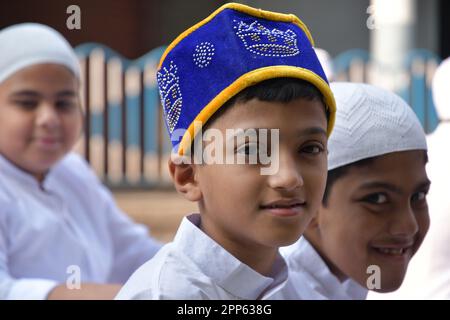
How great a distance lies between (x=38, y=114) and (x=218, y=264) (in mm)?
683

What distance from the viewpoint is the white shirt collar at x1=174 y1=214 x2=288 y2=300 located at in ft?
2.67

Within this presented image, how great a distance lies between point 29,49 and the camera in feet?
4.54

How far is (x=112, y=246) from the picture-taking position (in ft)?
5.26

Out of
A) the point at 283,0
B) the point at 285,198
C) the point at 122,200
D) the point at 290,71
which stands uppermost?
the point at 283,0

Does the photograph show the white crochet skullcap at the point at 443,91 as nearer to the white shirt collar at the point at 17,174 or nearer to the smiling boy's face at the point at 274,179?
the smiling boy's face at the point at 274,179

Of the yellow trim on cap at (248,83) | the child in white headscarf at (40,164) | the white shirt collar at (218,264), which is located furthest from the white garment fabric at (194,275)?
the child in white headscarf at (40,164)

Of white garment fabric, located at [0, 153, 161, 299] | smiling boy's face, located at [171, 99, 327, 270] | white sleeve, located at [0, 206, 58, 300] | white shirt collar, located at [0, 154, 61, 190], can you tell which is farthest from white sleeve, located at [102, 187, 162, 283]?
smiling boy's face, located at [171, 99, 327, 270]

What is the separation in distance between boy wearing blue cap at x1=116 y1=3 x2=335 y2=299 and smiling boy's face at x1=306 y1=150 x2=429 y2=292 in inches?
5.5

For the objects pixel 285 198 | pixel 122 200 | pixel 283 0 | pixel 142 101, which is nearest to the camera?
pixel 285 198

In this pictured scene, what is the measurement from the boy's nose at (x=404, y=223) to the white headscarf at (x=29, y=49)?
0.70 m

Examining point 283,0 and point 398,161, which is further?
point 283,0
